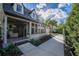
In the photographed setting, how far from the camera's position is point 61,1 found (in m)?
4.46

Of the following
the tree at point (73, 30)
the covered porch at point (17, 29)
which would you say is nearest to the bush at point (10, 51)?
the covered porch at point (17, 29)

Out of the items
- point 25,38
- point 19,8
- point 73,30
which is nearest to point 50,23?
point 73,30

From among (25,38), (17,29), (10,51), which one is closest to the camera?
(10,51)

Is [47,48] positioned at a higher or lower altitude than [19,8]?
lower

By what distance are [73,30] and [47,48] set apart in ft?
2.43

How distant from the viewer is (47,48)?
4.56 meters

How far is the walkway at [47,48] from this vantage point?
4.49 metres

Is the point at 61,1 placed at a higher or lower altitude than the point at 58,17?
higher

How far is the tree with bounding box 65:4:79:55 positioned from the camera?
14.3 ft

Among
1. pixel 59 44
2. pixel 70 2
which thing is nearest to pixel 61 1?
pixel 70 2

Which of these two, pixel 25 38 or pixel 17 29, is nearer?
pixel 17 29

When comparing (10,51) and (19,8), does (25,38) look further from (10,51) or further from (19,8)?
(19,8)

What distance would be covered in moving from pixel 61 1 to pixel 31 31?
1.00m

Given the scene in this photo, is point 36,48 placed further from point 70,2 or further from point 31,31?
point 70,2
